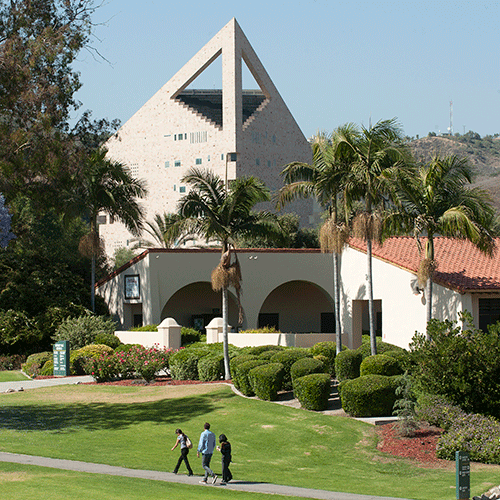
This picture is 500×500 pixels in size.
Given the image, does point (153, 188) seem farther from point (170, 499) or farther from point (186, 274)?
point (170, 499)

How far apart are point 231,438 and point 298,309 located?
24.1 meters

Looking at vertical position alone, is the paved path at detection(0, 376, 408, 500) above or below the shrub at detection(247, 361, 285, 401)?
below

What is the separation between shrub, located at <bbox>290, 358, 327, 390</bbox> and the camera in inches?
879

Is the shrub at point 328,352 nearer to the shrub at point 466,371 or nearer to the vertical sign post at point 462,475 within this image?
the shrub at point 466,371

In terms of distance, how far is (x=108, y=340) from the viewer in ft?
111

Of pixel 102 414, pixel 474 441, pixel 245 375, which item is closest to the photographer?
pixel 474 441

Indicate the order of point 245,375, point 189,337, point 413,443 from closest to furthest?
1. point 413,443
2. point 245,375
3. point 189,337

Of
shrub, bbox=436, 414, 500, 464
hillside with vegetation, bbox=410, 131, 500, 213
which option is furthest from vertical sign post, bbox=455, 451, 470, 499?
hillside with vegetation, bbox=410, 131, 500, 213

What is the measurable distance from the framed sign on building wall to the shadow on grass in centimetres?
1459

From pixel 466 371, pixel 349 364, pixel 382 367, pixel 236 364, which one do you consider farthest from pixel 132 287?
pixel 466 371

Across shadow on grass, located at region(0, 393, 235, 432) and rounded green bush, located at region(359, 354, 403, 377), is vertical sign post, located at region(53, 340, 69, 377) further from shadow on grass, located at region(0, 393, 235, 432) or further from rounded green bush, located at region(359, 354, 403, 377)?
rounded green bush, located at region(359, 354, 403, 377)

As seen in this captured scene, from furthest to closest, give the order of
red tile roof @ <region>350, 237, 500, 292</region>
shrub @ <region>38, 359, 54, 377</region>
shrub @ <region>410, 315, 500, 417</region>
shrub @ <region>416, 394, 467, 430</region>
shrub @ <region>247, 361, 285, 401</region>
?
shrub @ <region>38, 359, 54, 377</region> < red tile roof @ <region>350, 237, 500, 292</region> < shrub @ <region>247, 361, 285, 401</region> < shrub @ <region>410, 315, 500, 417</region> < shrub @ <region>416, 394, 467, 430</region>

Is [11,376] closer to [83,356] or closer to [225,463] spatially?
[83,356]

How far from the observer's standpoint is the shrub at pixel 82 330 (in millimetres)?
34594
